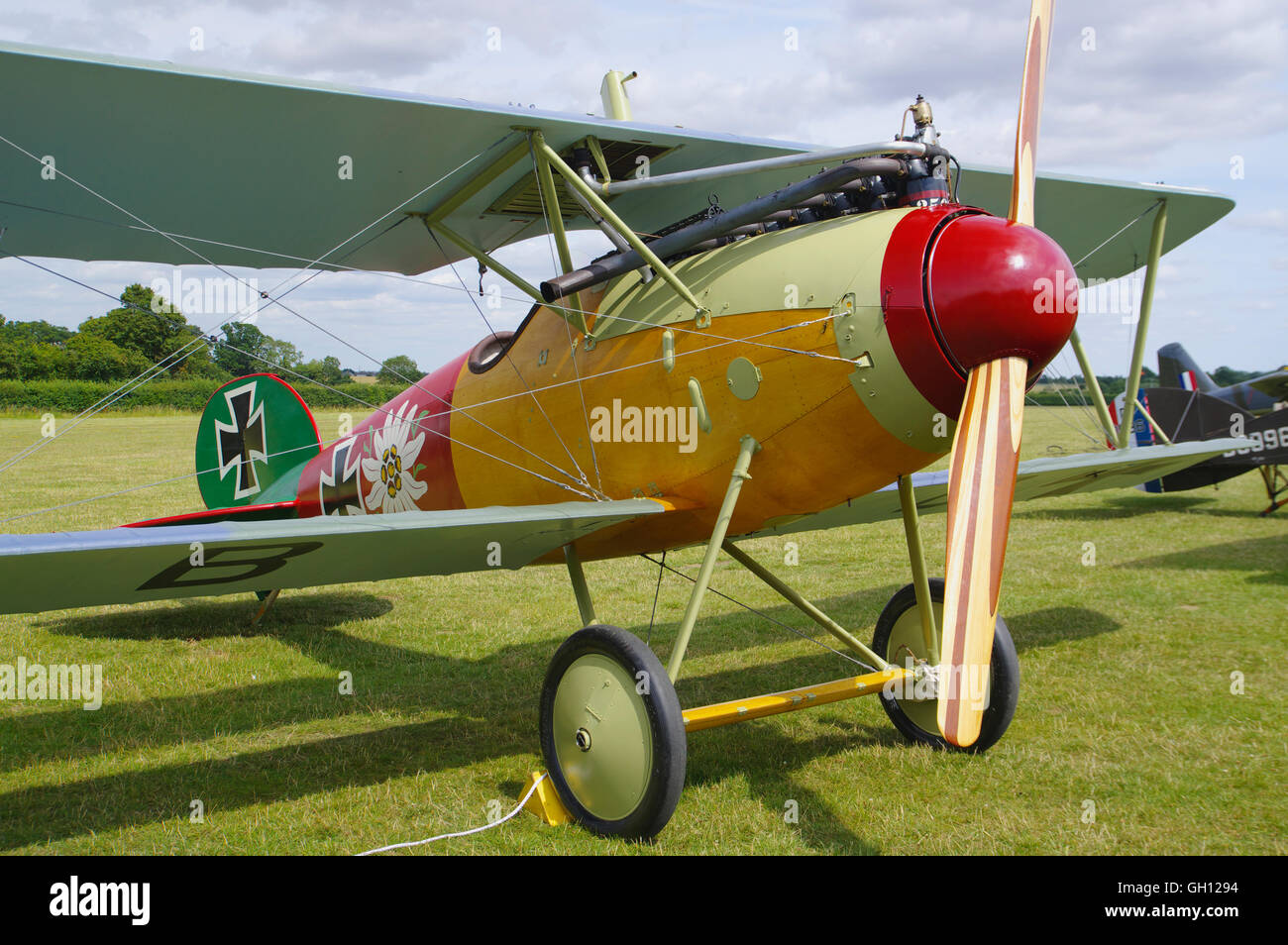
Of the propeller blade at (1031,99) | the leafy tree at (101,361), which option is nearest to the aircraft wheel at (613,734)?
the propeller blade at (1031,99)

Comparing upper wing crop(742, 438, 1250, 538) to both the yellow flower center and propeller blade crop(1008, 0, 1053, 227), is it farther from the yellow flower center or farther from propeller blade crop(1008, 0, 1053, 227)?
the yellow flower center

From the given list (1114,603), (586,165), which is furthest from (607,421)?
(1114,603)

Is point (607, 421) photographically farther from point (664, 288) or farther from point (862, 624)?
point (862, 624)

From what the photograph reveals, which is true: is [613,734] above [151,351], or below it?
below

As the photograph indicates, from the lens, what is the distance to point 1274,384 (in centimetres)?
1310

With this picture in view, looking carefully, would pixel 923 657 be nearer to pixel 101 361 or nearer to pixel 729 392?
pixel 729 392

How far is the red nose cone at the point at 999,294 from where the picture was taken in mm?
3438

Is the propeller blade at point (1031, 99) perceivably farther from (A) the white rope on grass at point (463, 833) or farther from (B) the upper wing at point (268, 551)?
(A) the white rope on grass at point (463, 833)

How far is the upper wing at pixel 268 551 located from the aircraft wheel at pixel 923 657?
79.4 inches

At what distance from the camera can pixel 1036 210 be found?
5.99m

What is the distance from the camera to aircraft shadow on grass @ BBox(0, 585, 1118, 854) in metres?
4.45

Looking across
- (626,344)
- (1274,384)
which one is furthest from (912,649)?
(1274,384)

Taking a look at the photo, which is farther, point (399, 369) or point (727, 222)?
point (399, 369)

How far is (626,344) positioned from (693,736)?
2.34 meters
